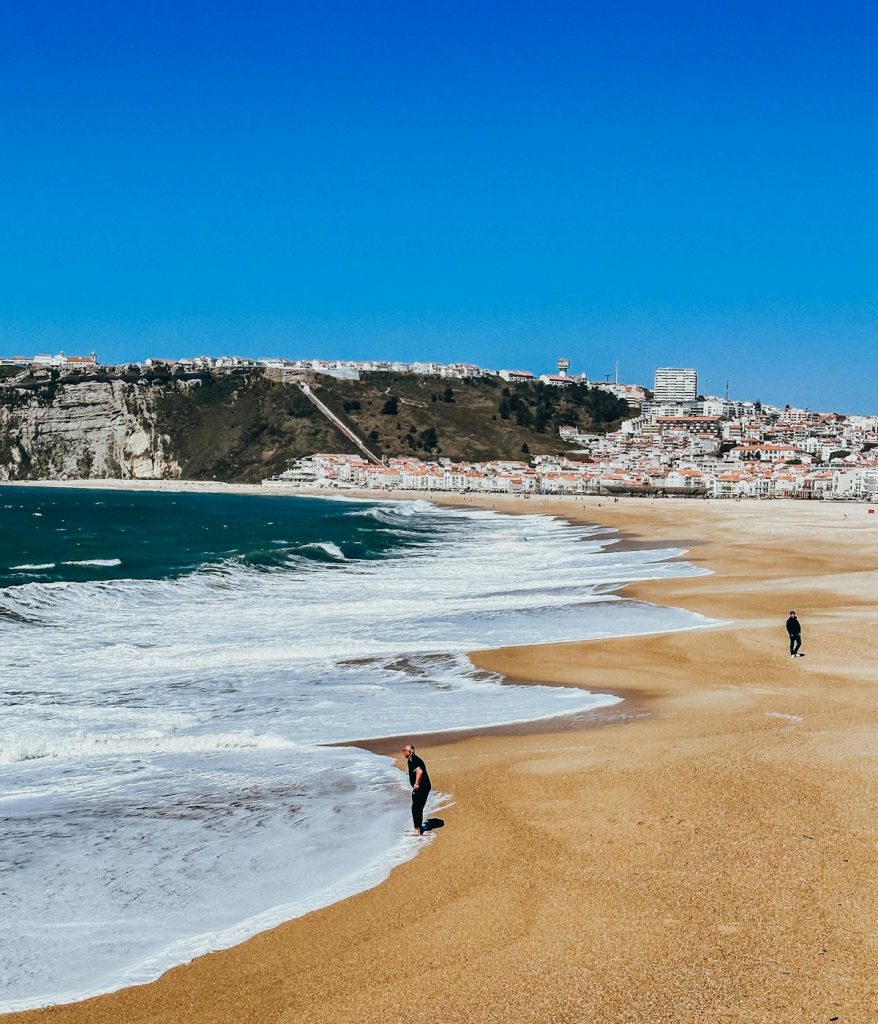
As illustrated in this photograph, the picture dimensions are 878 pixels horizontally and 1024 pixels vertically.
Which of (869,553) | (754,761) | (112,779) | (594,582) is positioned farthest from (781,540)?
(112,779)

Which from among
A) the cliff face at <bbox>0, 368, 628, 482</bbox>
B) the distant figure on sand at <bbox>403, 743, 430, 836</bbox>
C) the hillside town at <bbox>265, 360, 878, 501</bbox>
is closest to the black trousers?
the distant figure on sand at <bbox>403, 743, 430, 836</bbox>

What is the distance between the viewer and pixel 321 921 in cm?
747

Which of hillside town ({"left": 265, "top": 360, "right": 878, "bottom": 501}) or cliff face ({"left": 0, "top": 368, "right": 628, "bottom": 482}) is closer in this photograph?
hillside town ({"left": 265, "top": 360, "right": 878, "bottom": 501})

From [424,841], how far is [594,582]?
928 inches

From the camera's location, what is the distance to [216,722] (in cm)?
1428

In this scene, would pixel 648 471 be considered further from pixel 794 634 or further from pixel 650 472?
pixel 794 634

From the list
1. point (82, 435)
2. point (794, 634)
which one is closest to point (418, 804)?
point (794, 634)

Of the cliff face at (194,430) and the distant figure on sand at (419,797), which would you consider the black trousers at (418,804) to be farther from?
the cliff face at (194,430)

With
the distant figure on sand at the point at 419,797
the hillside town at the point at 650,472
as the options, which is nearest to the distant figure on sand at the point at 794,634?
the distant figure on sand at the point at 419,797

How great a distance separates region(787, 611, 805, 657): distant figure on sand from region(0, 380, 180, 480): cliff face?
545 ft

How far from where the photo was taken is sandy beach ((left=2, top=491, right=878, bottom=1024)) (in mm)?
6039

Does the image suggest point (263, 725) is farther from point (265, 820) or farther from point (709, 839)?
point (709, 839)

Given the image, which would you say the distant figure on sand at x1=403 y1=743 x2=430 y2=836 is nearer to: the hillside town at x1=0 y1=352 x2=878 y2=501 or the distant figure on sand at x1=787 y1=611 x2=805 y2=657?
the distant figure on sand at x1=787 y1=611 x2=805 y2=657

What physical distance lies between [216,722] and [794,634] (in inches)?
437
